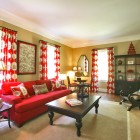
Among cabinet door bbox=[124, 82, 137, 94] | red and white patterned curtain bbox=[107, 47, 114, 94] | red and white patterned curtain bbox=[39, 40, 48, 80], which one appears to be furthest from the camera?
red and white patterned curtain bbox=[107, 47, 114, 94]

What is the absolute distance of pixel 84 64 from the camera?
6.32m

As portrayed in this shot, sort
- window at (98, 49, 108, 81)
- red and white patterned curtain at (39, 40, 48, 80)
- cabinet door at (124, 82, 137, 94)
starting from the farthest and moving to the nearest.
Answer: window at (98, 49, 108, 81) < cabinet door at (124, 82, 137, 94) < red and white patterned curtain at (39, 40, 48, 80)

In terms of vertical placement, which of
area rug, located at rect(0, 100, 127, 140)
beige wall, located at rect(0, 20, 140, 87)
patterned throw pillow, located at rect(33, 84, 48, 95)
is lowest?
area rug, located at rect(0, 100, 127, 140)

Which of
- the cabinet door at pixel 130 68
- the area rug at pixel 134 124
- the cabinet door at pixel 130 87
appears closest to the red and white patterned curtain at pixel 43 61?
the area rug at pixel 134 124

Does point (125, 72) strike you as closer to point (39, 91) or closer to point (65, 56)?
point (65, 56)

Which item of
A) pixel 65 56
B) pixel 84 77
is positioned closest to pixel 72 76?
pixel 84 77

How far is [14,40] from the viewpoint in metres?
3.28

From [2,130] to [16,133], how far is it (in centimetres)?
35

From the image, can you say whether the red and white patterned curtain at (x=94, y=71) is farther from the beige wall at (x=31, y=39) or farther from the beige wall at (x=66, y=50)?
the beige wall at (x=31, y=39)

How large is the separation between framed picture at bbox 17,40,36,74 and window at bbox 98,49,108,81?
11.6ft

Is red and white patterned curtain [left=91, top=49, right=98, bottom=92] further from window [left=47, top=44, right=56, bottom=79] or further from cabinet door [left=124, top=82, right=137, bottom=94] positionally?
window [left=47, top=44, right=56, bottom=79]

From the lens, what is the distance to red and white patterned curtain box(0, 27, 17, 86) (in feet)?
9.99

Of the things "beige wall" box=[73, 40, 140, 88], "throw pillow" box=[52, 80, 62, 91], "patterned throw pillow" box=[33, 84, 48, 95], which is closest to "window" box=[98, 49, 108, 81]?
"beige wall" box=[73, 40, 140, 88]

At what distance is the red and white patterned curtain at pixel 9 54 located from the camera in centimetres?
304
